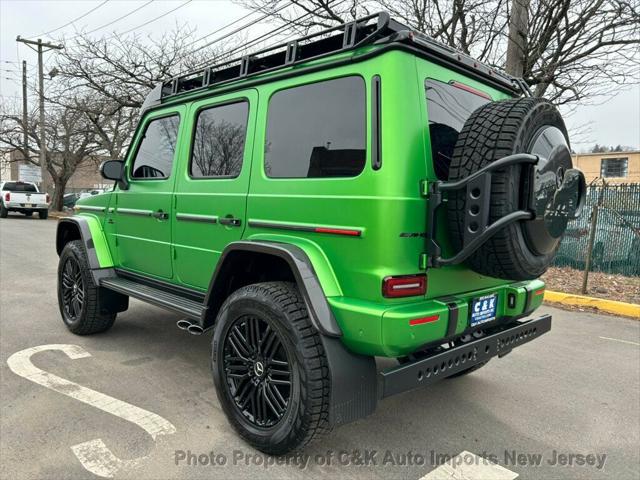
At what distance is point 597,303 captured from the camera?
675 centimetres

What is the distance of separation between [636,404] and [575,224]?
243 inches

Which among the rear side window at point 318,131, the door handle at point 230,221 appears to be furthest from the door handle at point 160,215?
the rear side window at point 318,131

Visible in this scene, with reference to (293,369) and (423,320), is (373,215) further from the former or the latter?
(293,369)

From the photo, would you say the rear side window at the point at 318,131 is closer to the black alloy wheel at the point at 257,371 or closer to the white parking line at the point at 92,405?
the black alloy wheel at the point at 257,371

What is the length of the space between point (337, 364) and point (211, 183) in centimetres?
168

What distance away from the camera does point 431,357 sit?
2496mm

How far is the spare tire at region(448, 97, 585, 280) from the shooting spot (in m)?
2.36

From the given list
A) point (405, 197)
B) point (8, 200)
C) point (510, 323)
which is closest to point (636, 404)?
point (510, 323)

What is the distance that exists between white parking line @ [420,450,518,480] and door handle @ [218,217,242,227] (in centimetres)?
186

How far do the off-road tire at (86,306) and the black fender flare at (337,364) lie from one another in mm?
2690

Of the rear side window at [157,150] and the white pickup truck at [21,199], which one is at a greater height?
the rear side window at [157,150]

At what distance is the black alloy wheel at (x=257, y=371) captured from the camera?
268 centimetres

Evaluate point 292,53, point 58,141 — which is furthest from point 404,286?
point 58,141

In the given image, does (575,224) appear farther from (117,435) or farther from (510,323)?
(117,435)
